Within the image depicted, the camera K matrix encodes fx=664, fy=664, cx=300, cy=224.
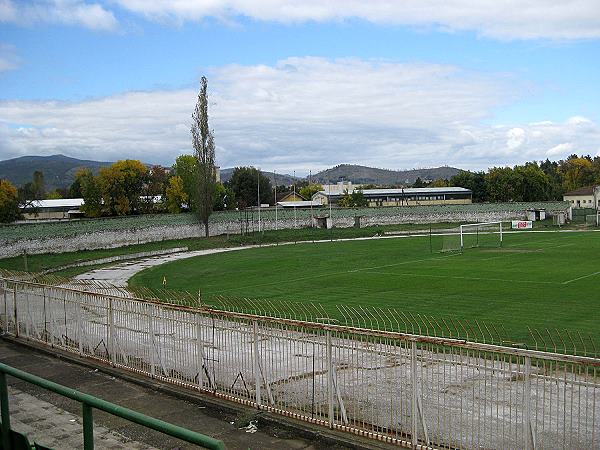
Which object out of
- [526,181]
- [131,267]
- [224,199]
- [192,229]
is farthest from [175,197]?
[526,181]

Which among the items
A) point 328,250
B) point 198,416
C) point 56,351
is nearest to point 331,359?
point 198,416

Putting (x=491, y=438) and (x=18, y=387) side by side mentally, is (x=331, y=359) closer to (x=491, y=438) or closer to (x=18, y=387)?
(x=491, y=438)

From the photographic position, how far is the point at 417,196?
145m

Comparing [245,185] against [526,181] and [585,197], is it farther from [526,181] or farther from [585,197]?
[585,197]

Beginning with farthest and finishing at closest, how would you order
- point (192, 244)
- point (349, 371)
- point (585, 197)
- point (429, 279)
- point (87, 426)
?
point (585, 197)
point (192, 244)
point (429, 279)
point (349, 371)
point (87, 426)

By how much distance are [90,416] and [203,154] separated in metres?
66.1

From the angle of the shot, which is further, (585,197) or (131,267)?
(585,197)

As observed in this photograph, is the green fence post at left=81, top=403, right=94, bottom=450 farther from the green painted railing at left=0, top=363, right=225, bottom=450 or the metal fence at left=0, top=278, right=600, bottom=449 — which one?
the metal fence at left=0, top=278, right=600, bottom=449

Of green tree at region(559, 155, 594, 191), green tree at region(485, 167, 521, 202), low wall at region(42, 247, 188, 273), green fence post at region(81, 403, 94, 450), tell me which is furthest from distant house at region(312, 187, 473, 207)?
green fence post at region(81, 403, 94, 450)

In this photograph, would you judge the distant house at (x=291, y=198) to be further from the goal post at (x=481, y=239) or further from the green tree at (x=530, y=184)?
the goal post at (x=481, y=239)

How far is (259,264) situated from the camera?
150ft

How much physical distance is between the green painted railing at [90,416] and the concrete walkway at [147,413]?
2487 millimetres

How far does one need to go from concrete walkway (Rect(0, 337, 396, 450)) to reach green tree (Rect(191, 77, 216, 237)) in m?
57.1

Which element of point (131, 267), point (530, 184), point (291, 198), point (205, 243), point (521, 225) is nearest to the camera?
point (131, 267)
